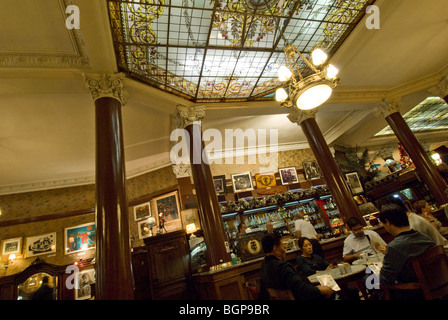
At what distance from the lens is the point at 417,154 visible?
799 centimetres

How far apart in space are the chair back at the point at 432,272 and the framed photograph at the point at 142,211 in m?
8.45

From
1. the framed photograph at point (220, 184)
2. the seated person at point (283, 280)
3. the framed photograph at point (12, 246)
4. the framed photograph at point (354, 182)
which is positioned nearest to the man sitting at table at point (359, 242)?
the seated person at point (283, 280)

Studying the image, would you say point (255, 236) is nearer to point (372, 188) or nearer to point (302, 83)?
point (302, 83)

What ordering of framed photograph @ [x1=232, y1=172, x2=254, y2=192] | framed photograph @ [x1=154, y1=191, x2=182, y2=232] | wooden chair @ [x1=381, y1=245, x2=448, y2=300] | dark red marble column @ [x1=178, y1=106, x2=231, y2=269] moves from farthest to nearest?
framed photograph @ [x1=232, y1=172, x2=254, y2=192] < framed photograph @ [x1=154, y1=191, x2=182, y2=232] < dark red marble column @ [x1=178, y1=106, x2=231, y2=269] < wooden chair @ [x1=381, y1=245, x2=448, y2=300]

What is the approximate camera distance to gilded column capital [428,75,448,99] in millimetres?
8559

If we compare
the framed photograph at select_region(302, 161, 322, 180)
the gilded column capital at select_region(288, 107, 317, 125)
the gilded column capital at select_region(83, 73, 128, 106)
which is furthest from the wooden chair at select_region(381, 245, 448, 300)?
the framed photograph at select_region(302, 161, 322, 180)

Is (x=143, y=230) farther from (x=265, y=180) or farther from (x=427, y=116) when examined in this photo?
(x=427, y=116)

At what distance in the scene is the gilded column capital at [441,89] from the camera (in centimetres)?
856

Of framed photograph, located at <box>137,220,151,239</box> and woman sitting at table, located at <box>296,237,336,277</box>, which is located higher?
framed photograph, located at <box>137,220,151,239</box>

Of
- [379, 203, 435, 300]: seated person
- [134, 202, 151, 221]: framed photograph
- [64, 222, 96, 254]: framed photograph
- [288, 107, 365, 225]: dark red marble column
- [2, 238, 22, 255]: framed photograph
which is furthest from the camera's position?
[134, 202, 151, 221]: framed photograph

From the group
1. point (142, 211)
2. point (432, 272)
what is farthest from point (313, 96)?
point (142, 211)

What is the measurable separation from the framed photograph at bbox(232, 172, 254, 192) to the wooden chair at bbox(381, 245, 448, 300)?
7740 millimetres

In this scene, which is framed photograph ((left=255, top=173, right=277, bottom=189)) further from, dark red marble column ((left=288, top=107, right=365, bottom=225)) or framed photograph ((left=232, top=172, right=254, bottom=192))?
dark red marble column ((left=288, top=107, right=365, bottom=225))
